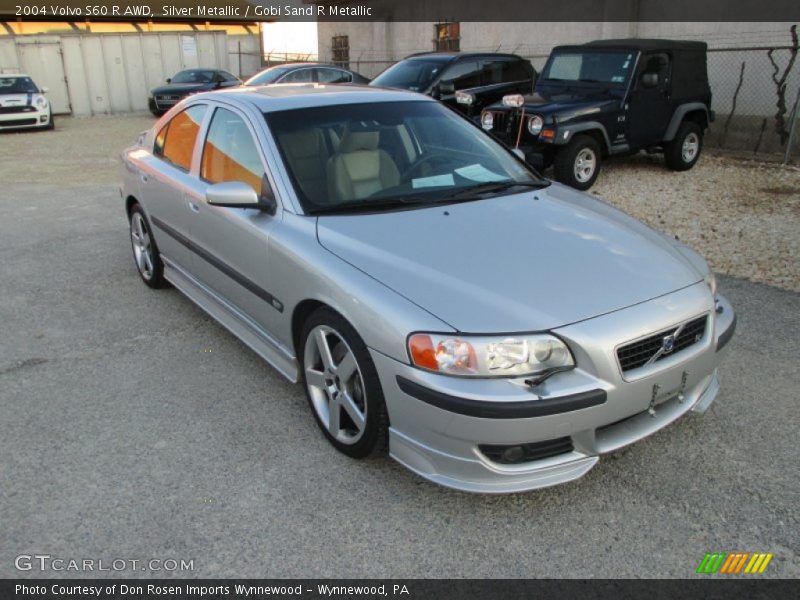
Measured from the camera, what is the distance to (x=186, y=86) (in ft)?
62.7

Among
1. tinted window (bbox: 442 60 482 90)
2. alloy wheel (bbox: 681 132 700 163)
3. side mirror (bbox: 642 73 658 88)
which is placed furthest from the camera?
tinted window (bbox: 442 60 482 90)

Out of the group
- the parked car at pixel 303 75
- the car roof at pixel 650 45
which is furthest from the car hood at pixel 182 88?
the car roof at pixel 650 45

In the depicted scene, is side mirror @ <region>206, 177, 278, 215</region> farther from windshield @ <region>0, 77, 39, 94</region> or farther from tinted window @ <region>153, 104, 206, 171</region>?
windshield @ <region>0, 77, 39, 94</region>

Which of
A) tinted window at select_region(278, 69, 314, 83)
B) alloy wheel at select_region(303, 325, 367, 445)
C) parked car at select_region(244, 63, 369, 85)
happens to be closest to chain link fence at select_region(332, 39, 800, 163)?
parked car at select_region(244, 63, 369, 85)

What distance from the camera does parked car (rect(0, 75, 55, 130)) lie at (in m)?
16.2

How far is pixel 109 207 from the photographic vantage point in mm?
8336

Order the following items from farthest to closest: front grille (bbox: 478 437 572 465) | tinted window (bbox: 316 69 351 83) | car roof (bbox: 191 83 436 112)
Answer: tinted window (bbox: 316 69 351 83) < car roof (bbox: 191 83 436 112) < front grille (bbox: 478 437 572 465)

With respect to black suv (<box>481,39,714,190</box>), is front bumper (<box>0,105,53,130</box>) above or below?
below

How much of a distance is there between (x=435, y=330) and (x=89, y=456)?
1.83 metres

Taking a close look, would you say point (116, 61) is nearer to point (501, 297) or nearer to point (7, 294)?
point (7, 294)

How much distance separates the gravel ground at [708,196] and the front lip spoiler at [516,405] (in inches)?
144

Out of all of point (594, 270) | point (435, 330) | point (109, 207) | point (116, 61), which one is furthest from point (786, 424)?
point (116, 61)

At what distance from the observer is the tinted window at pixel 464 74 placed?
Result: 10992 millimetres

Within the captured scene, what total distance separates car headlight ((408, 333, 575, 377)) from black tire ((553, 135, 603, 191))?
20.9 ft
